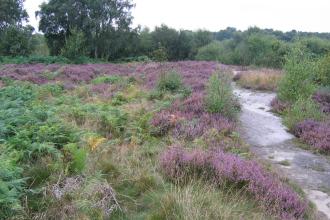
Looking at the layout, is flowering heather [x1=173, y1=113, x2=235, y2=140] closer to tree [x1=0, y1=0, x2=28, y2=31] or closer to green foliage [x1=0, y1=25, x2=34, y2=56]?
green foliage [x1=0, y1=25, x2=34, y2=56]

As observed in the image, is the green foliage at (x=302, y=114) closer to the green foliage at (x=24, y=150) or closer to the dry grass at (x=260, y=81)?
the dry grass at (x=260, y=81)

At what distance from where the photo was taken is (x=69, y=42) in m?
34.4

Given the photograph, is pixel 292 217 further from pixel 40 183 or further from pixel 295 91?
pixel 295 91

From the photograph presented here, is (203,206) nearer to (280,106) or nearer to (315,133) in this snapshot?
(315,133)

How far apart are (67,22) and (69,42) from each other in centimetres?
765

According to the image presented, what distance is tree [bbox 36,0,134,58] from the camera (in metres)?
40.4

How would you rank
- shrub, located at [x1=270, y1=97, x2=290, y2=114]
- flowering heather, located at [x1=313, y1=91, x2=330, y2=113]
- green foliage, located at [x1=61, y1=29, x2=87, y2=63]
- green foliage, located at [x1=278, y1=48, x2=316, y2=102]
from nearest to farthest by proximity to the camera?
1. shrub, located at [x1=270, y1=97, x2=290, y2=114]
2. green foliage, located at [x1=278, y1=48, x2=316, y2=102]
3. flowering heather, located at [x1=313, y1=91, x2=330, y2=113]
4. green foliage, located at [x1=61, y1=29, x2=87, y2=63]

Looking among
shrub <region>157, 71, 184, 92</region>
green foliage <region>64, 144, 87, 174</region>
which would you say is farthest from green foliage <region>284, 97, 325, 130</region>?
green foliage <region>64, 144, 87, 174</region>

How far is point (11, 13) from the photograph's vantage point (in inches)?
1672

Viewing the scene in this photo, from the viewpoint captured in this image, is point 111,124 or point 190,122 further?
point 190,122

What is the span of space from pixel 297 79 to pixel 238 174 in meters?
8.68

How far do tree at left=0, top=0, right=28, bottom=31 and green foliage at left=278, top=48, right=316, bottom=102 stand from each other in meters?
35.4

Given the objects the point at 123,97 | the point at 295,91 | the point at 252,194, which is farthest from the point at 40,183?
the point at 295,91

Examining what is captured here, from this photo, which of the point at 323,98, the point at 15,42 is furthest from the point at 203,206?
the point at 15,42
